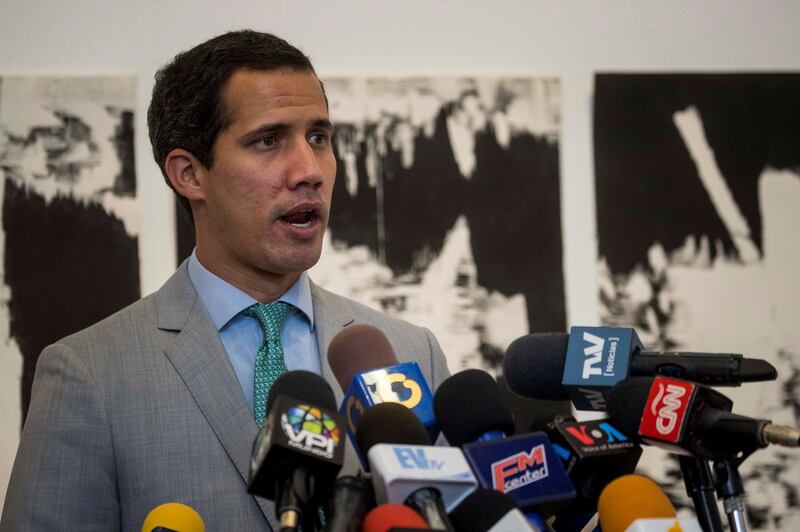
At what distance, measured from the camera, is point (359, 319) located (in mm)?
2273

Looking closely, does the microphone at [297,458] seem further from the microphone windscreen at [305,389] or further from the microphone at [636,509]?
the microphone at [636,509]

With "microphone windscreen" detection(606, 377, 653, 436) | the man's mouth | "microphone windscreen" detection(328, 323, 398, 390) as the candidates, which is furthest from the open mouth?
"microphone windscreen" detection(606, 377, 653, 436)

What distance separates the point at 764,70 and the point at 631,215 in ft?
2.32

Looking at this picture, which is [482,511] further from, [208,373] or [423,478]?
[208,373]

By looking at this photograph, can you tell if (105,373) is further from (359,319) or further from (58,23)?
(58,23)

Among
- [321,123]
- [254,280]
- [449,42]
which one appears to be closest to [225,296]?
[254,280]

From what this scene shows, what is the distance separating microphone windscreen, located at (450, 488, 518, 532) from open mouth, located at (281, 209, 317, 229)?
1072 mm

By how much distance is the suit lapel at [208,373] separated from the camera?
1894 millimetres

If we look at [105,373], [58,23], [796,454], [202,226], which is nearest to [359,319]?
[202,226]

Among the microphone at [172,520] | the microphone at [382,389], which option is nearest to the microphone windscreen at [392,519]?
the microphone at [382,389]

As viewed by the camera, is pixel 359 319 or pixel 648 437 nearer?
pixel 648 437

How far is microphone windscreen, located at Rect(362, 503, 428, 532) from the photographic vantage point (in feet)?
3.03

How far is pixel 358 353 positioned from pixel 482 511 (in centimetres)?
42

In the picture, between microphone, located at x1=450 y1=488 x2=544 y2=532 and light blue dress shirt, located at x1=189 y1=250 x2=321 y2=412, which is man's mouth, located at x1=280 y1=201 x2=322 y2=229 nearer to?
light blue dress shirt, located at x1=189 y1=250 x2=321 y2=412
